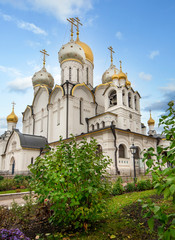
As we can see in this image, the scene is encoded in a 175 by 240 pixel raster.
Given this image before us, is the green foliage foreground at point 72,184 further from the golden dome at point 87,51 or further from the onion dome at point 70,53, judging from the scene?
the golden dome at point 87,51

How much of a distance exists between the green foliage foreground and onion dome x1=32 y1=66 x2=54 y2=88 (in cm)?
2549

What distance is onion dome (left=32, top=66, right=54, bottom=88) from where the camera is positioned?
27.8m

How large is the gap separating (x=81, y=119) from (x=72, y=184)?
17.6 m

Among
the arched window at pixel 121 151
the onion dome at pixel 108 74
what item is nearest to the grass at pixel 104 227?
the arched window at pixel 121 151

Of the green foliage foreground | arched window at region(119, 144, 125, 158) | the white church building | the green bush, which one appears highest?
Answer: the white church building

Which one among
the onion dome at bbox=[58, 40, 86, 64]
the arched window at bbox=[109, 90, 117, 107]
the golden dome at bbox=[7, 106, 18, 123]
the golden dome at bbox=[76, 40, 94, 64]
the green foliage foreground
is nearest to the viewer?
the green foliage foreground

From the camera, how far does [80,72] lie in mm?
23422

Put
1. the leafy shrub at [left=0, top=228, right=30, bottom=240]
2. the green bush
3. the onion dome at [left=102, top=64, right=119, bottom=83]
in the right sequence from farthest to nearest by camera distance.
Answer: the onion dome at [left=102, top=64, right=119, bottom=83], the green bush, the leafy shrub at [left=0, top=228, right=30, bottom=240]

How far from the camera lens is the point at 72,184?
326cm

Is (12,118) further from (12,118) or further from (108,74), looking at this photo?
(108,74)

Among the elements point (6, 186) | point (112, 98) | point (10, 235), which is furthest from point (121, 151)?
point (10, 235)

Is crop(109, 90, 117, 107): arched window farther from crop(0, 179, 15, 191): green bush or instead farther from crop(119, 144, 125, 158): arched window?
crop(0, 179, 15, 191): green bush

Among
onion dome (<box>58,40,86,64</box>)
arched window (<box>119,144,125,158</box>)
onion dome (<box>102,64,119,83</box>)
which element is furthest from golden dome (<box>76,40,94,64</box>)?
arched window (<box>119,144,125,158</box>)

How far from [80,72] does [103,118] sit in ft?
26.3
